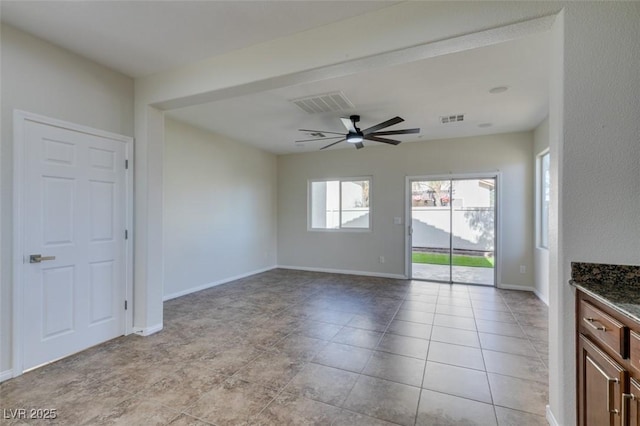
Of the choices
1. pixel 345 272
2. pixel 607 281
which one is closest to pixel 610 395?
pixel 607 281

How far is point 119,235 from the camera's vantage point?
10.4 feet

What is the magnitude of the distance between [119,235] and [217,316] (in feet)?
5.03

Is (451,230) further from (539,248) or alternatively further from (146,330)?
(146,330)

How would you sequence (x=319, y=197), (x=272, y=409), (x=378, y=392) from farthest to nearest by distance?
(x=319, y=197) < (x=378, y=392) < (x=272, y=409)

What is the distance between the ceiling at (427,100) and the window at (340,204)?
63.0 inches

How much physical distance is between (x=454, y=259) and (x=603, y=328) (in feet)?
15.5

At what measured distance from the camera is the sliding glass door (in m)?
5.62

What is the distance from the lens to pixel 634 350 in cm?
115

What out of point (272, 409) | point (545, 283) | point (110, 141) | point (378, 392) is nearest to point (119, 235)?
point (110, 141)

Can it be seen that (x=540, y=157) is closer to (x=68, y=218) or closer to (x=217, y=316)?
(x=217, y=316)

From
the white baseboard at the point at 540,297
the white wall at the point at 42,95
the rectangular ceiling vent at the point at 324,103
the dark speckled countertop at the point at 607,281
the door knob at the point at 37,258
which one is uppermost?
the rectangular ceiling vent at the point at 324,103

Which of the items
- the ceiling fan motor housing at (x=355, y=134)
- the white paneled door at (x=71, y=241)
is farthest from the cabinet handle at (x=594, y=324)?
the white paneled door at (x=71, y=241)

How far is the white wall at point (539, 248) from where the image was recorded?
447 cm

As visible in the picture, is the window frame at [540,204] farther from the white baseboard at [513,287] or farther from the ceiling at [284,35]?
the white baseboard at [513,287]
